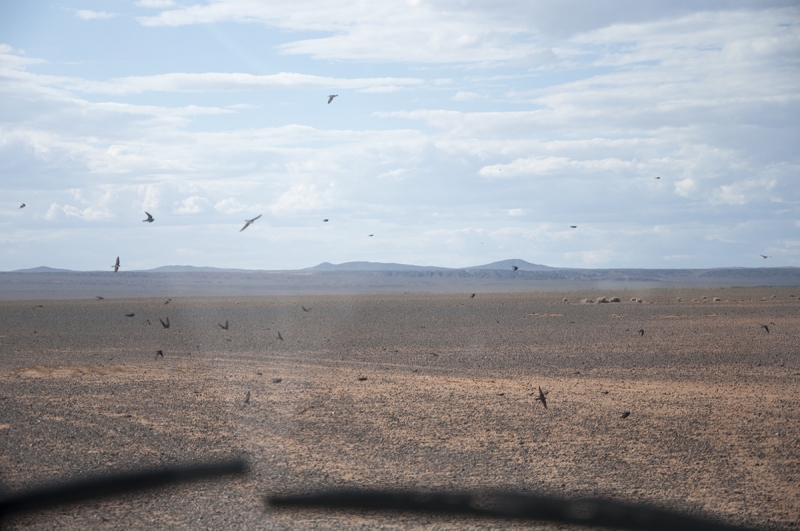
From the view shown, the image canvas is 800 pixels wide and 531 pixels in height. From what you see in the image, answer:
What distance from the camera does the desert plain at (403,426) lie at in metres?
7.45

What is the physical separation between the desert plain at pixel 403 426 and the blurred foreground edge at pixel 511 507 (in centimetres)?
18

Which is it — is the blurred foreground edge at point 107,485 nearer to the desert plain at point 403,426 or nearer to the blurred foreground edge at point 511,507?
the desert plain at point 403,426

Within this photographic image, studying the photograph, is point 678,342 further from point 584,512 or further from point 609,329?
point 584,512

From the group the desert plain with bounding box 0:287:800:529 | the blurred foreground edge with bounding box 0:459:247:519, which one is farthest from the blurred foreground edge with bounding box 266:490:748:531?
the blurred foreground edge with bounding box 0:459:247:519

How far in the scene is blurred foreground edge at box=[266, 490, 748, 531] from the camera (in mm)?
6969

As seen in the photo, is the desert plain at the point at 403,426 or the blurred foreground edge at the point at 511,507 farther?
the desert plain at the point at 403,426

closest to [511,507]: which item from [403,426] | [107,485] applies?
[403,426]

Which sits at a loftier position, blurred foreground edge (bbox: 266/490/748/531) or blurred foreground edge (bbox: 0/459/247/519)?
blurred foreground edge (bbox: 0/459/247/519)

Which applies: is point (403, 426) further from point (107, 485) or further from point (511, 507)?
point (107, 485)

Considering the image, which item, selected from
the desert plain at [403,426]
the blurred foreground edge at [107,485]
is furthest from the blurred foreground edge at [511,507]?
the blurred foreground edge at [107,485]

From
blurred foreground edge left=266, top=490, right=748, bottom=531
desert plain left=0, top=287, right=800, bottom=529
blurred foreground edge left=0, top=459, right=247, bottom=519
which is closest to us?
blurred foreground edge left=266, top=490, right=748, bottom=531

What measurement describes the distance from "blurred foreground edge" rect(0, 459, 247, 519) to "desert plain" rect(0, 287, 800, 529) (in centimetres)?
21

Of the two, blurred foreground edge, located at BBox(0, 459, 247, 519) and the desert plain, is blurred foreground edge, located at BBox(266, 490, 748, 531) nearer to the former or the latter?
the desert plain

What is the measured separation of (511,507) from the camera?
7234mm
